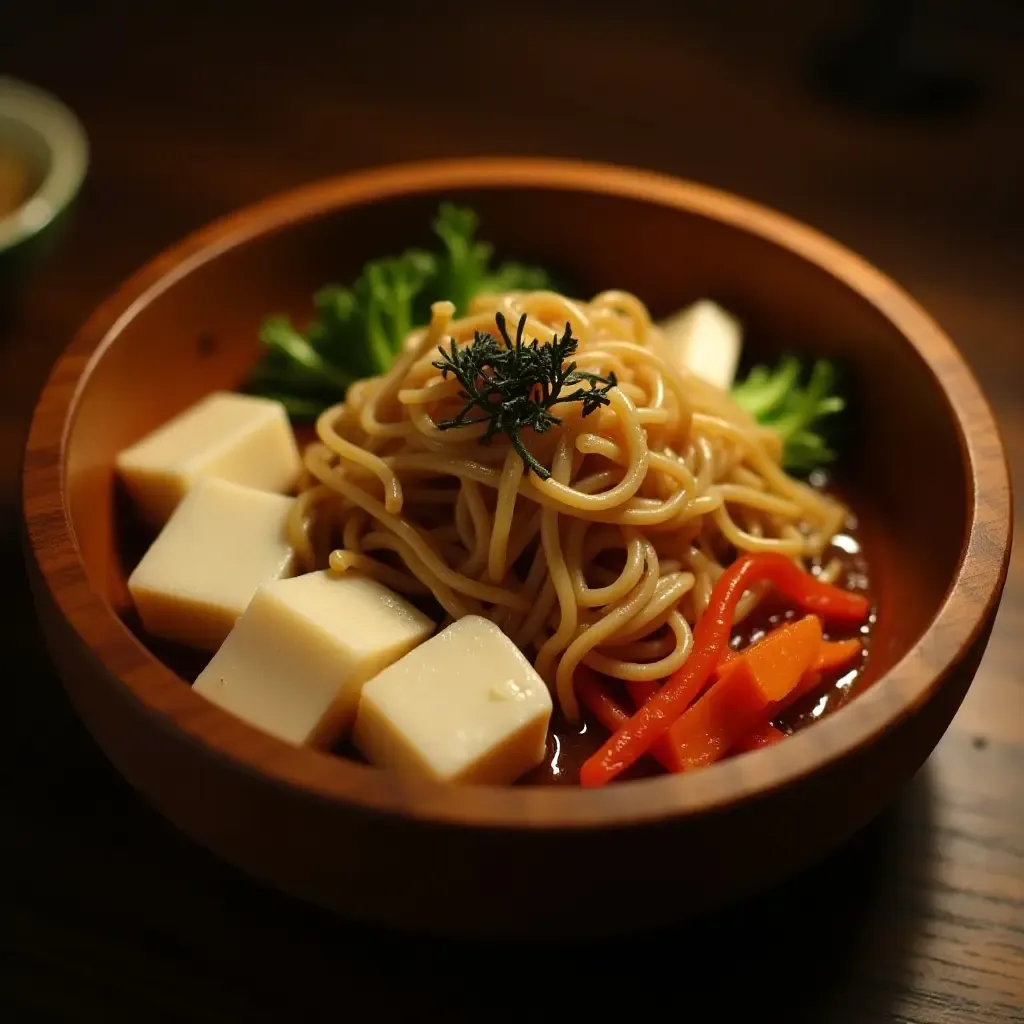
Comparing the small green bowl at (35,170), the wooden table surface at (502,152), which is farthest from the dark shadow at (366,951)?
the small green bowl at (35,170)

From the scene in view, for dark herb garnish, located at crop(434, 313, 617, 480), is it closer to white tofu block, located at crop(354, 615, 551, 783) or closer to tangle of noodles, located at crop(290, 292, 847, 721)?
tangle of noodles, located at crop(290, 292, 847, 721)

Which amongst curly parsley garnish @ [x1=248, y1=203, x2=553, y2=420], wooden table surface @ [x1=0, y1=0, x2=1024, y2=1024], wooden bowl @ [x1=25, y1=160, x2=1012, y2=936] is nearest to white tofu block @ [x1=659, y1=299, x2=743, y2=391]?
wooden bowl @ [x1=25, y1=160, x2=1012, y2=936]

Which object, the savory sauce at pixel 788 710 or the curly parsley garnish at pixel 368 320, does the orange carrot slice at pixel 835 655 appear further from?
the curly parsley garnish at pixel 368 320

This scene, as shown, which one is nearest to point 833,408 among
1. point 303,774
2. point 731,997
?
point 731,997

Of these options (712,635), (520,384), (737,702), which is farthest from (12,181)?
(737,702)

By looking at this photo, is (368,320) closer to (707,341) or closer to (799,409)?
(707,341)

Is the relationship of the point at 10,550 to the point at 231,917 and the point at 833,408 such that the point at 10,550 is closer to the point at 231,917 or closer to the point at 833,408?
the point at 231,917
